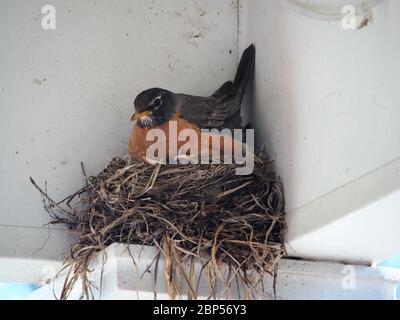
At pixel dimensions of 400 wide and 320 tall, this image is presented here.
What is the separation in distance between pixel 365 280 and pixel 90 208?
1606mm

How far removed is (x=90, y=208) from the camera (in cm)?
407

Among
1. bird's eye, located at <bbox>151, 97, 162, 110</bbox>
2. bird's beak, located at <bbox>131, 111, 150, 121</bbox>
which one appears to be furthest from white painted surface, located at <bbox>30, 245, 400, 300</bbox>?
bird's eye, located at <bbox>151, 97, 162, 110</bbox>

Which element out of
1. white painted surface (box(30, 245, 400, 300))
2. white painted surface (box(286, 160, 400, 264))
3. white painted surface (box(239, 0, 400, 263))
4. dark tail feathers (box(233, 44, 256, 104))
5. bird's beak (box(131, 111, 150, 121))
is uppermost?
dark tail feathers (box(233, 44, 256, 104))

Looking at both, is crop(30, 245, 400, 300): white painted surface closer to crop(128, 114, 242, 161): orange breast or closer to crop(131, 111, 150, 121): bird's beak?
crop(128, 114, 242, 161): orange breast

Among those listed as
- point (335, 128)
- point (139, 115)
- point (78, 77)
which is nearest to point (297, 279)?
point (335, 128)

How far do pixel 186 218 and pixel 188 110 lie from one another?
0.93 meters

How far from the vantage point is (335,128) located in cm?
321

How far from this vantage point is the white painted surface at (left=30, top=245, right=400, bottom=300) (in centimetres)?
364

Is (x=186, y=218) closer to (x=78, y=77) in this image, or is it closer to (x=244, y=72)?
(x=244, y=72)

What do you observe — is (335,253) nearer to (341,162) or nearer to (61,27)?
(341,162)

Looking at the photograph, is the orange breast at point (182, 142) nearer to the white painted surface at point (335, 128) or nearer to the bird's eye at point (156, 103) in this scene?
the bird's eye at point (156, 103)

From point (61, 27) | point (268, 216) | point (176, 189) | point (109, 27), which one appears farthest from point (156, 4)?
point (268, 216)

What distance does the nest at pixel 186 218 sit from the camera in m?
3.64

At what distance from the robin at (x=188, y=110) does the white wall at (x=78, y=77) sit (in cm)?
21
